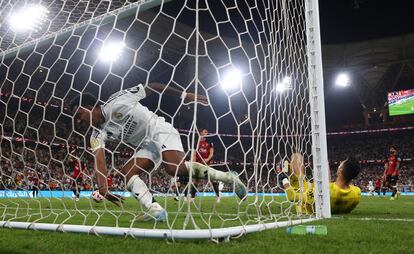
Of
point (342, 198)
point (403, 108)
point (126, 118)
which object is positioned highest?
point (403, 108)

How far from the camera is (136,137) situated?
12.7ft

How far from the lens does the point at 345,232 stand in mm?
2816

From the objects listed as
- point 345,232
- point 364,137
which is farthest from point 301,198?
point 364,137

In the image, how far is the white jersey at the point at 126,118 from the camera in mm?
3555

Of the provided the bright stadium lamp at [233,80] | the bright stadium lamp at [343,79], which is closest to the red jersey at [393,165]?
the bright stadium lamp at [233,80]

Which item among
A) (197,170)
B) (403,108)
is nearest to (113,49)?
(197,170)

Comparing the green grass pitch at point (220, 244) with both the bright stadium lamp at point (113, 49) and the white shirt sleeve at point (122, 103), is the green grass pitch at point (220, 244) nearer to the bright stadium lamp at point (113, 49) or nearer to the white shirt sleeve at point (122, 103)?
the white shirt sleeve at point (122, 103)

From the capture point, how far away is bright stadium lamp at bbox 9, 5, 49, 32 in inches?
205

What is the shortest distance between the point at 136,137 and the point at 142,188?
2.13ft

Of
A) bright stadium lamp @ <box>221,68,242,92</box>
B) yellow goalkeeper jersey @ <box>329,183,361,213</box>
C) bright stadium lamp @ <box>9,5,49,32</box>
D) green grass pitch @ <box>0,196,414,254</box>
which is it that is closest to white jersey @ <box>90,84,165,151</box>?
bright stadium lamp @ <box>221,68,242,92</box>

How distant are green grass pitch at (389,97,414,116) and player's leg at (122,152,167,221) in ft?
95.6

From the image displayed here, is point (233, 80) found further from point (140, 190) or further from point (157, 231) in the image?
point (157, 231)

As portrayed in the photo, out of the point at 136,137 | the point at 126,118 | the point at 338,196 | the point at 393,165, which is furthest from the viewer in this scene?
the point at 393,165

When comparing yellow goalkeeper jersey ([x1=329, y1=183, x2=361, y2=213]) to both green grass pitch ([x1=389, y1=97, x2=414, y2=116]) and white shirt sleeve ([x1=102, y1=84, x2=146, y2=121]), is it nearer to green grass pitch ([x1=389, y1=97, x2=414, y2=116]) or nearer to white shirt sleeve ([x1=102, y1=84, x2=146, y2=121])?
white shirt sleeve ([x1=102, y1=84, x2=146, y2=121])
